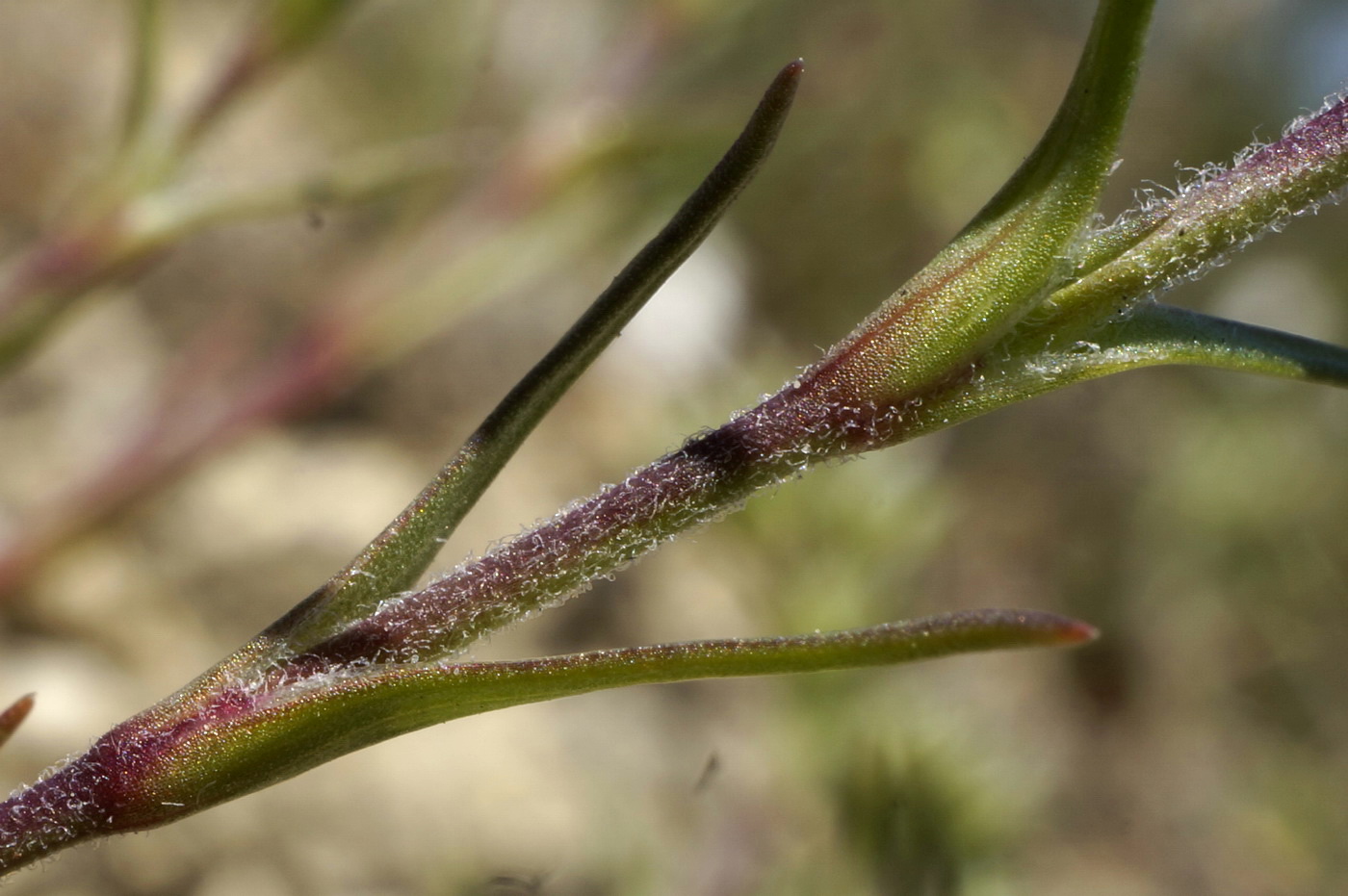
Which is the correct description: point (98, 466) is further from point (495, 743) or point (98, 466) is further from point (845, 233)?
point (845, 233)

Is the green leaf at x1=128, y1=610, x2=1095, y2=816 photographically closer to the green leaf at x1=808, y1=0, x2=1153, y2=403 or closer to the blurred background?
the green leaf at x1=808, y1=0, x2=1153, y2=403

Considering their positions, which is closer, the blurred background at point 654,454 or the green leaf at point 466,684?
the green leaf at point 466,684

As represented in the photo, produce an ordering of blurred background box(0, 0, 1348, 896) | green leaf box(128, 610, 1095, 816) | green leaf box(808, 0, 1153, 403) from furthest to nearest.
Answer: blurred background box(0, 0, 1348, 896) → green leaf box(808, 0, 1153, 403) → green leaf box(128, 610, 1095, 816)

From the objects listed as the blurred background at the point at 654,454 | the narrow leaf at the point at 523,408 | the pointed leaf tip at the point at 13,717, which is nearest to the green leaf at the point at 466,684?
the narrow leaf at the point at 523,408

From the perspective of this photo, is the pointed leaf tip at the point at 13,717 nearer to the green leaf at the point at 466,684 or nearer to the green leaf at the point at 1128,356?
the green leaf at the point at 466,684

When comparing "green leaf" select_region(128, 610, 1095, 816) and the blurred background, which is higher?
the blurred background

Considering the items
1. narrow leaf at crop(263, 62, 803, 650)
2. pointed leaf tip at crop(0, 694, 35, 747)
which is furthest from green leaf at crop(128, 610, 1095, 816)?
pointed leaf tip at crop(0, 694, 35, 747)

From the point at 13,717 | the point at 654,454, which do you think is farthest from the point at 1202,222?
the point at 654,454

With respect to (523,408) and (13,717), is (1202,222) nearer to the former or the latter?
(523,408)
